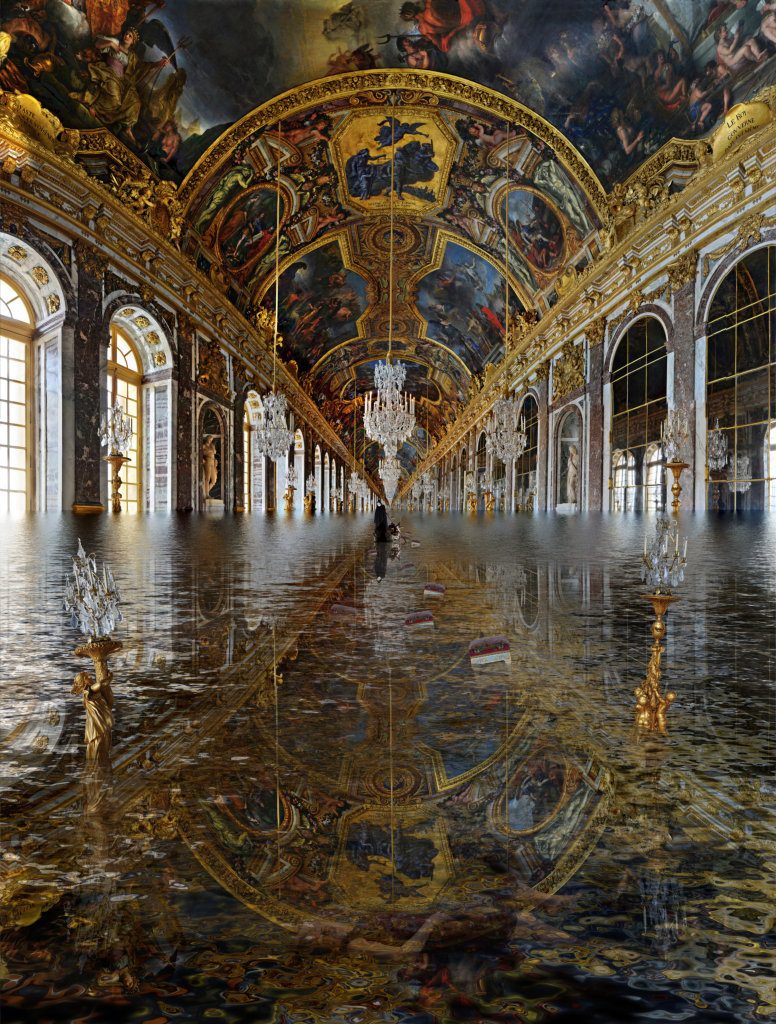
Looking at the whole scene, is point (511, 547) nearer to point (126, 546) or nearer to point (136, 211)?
point (126, 546)

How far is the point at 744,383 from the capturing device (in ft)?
36.8

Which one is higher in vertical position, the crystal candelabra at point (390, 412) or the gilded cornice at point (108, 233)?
the gilded cornice at point (108, 233)

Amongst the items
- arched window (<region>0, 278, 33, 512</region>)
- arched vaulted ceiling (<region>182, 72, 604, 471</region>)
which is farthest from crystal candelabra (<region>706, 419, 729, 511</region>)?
arched window (<region>0, 278, 33, 512</region>)

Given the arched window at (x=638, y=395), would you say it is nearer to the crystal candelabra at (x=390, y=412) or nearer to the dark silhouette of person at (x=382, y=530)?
the crystal candelabra at (x=390, y=412)

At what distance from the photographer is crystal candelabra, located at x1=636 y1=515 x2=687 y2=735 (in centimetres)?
102

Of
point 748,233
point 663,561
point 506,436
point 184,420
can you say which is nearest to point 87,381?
point 184,420

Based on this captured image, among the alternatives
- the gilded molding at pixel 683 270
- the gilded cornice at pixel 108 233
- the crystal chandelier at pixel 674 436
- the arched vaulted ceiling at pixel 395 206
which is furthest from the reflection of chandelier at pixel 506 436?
the gilded cornice at pixel 108 233

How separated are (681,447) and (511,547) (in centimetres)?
856

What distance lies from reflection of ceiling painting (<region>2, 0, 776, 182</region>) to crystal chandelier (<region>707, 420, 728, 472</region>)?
5.58 m

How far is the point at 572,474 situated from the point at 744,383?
8.36 meters

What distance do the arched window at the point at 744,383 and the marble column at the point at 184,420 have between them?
40.5 feet

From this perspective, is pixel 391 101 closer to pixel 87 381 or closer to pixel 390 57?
pixel 390 57

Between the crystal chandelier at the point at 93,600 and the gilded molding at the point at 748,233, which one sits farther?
the gilded molding at the point at 748,233

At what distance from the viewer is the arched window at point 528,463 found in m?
23.2
